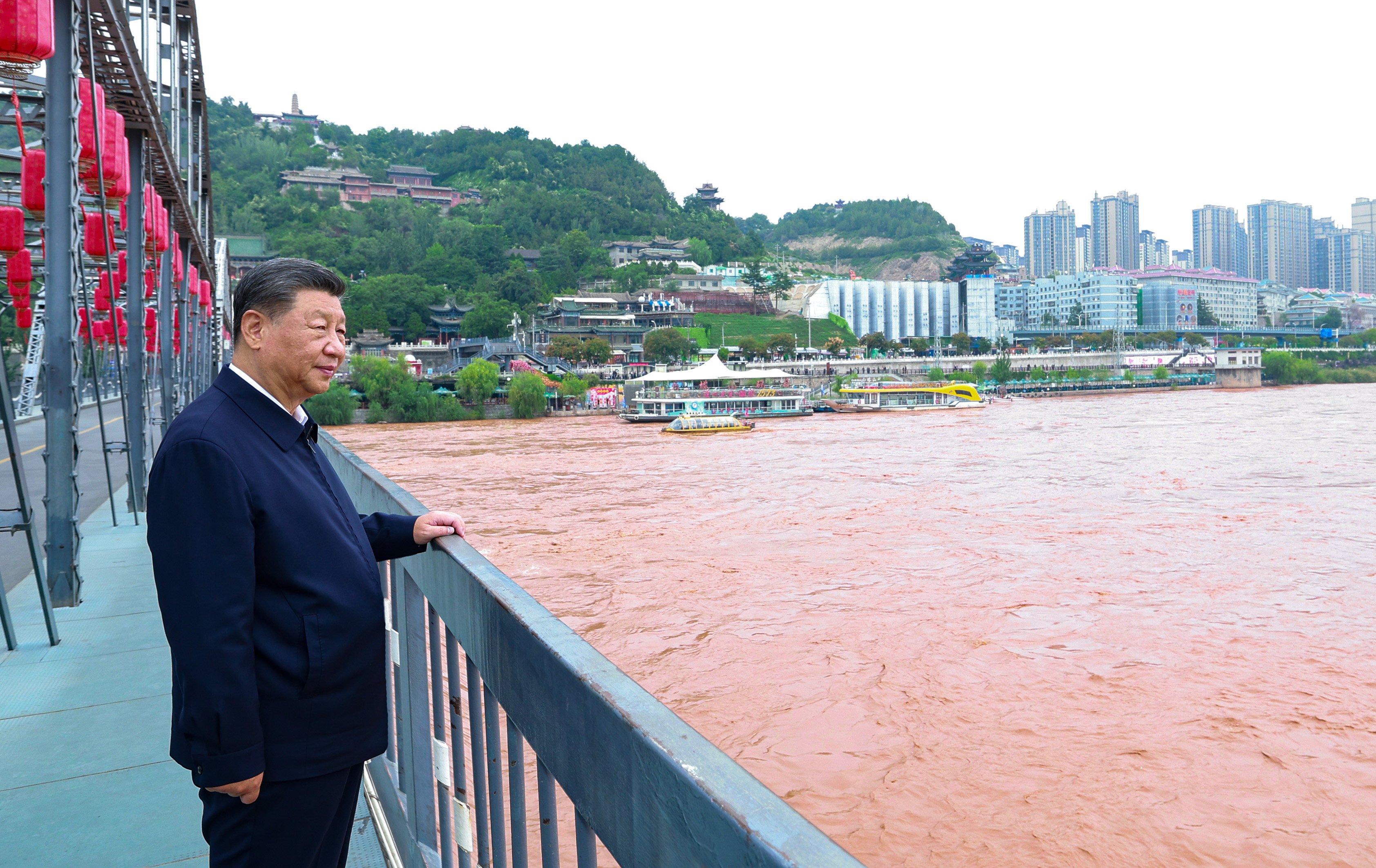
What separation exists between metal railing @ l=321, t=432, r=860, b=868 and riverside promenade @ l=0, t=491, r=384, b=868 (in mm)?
751

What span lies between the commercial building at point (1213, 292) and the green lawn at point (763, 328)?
54.5 m

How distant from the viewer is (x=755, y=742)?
9180 mm

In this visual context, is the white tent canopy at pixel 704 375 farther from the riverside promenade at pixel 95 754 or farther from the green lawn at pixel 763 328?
the riverside promenade at pixel 95 754

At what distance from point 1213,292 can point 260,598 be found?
170763mm

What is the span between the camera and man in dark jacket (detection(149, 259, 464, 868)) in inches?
70.9

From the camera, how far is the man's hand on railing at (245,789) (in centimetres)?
183

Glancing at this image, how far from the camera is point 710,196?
540 ft

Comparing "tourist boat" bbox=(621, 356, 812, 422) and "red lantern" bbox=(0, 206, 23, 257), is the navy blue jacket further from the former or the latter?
"tourist boat" bbox=(621, 356, 812, 422)

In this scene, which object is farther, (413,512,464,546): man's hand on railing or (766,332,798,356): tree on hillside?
(766,332,798,356): tree on hillside

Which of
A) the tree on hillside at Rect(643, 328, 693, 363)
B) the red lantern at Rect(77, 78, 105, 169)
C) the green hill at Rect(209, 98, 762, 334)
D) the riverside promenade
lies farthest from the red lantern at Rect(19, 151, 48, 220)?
the tree on hillside at Rect(643, 328, 693, 363)

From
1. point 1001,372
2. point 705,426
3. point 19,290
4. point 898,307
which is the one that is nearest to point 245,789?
point 19,290

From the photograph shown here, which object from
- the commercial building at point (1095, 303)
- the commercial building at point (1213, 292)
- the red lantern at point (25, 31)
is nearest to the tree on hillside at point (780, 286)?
the commercial building at point (1095, 303)

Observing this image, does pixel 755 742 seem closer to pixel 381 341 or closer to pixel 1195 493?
pixel 1195 493

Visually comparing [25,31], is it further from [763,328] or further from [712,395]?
[763,328]
